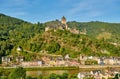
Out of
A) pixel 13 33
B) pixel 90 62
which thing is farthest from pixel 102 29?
pixel 90 62

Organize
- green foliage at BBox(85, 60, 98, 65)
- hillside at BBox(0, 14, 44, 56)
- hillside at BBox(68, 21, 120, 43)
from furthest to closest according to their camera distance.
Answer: hillside at BBox(68, 21, 120, 43), hillside at BBox(0, 14, 44, 56), green foliage at BBox(85, 60, 98, 65)

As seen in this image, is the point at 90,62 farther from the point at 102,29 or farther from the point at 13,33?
the point at 102,29

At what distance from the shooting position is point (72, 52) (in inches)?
3455

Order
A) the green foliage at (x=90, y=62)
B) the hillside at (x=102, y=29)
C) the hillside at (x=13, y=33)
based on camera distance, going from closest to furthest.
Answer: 1. the green foliage at (x=90, y=62)
2. the hillside at (x=13, y=33)
3. the hillside at (x=102, y=29)

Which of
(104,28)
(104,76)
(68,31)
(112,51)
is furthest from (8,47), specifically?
(104,28)

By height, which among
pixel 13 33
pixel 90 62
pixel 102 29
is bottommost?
pixel 90 62

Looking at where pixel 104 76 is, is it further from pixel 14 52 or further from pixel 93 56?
pixel 14 52

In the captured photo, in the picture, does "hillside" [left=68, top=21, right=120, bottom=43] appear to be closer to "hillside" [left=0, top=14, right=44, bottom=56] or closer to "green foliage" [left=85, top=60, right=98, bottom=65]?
"hillside" [left=0, top=14, right=44, bottom=56]

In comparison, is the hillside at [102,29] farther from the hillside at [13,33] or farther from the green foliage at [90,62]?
the green foliage at [90,62]

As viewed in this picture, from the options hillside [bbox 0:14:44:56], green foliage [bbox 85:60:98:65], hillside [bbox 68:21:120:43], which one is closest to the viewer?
green foliage [bbox 85:60:98:65]

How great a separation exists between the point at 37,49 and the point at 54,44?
514 cm

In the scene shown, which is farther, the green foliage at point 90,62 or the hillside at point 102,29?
the hillside at point 102,29

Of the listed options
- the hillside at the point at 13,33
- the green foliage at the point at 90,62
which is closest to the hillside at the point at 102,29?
the hillside at the point at 13,33

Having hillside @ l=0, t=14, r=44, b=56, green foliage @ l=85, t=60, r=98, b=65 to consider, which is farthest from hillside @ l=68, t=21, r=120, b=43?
green foliage @ l=85, t=60, r=98, b=65
